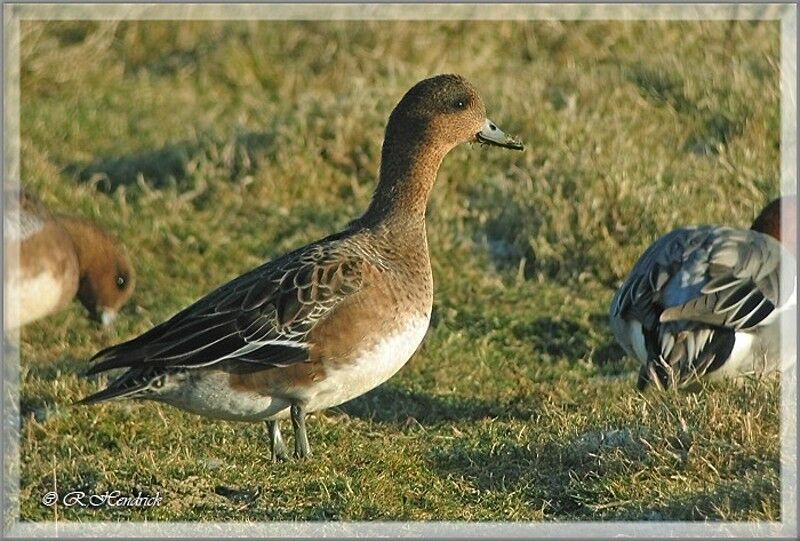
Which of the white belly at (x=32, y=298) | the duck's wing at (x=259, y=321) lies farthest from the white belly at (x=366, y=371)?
the white belly at (x=32, y=298)

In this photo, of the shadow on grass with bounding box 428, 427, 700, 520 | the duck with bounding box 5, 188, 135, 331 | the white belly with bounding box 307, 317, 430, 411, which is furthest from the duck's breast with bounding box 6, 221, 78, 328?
the shadow on grass with bounding box 428, 427, 700, 520

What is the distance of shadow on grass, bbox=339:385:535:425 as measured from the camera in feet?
16.8

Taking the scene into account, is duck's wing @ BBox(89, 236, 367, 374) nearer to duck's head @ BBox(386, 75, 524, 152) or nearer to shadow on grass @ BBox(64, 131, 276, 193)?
duck's head @ BBox(386, 75, 524, 152)

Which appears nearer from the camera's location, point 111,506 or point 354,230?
point 111,506

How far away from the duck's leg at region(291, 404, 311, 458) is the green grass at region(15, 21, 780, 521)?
4cm

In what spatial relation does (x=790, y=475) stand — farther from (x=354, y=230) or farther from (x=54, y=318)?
(x=54, y=318)

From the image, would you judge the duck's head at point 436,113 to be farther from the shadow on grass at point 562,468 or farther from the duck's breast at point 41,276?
the duck's breast at point 41,276

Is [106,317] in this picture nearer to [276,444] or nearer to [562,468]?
[276,444]

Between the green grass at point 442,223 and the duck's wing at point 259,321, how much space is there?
1.38 feet

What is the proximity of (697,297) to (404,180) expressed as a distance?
3.55ft

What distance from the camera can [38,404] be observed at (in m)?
5.23

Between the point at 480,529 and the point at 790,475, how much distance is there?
932mm

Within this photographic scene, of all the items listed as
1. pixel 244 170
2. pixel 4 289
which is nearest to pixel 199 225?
pixel 244 170

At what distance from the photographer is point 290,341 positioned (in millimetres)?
4324
